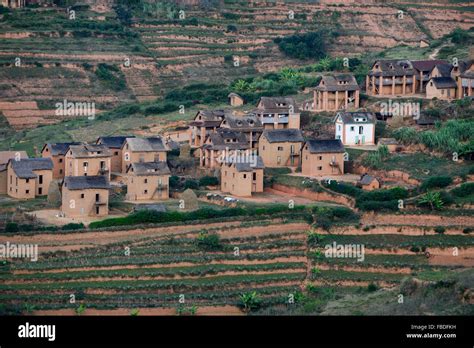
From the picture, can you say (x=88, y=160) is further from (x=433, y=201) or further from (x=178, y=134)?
(x=433, y=201)

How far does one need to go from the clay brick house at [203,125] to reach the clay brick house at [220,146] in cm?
202

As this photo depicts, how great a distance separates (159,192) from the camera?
69.6 meters

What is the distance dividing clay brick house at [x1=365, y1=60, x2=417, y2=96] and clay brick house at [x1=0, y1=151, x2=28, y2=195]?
18980mm

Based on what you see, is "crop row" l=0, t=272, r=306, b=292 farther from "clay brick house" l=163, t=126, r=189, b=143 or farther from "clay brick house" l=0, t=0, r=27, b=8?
"clay brick house" l=0, t=0, r=27, b=8

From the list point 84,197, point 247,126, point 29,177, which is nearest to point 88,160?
point 29,177

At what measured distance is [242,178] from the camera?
229 ft

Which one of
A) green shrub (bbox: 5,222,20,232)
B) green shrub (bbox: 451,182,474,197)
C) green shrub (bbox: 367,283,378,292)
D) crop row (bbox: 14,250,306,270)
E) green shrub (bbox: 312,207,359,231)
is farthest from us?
green shrub (bbox: 451,182,474,197)

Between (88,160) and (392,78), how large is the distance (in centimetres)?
1840

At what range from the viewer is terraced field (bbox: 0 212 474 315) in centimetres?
5850

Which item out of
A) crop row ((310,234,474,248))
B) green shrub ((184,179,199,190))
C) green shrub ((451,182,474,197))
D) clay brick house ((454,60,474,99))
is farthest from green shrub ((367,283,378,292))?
clay brick house ((454,60,474,99))

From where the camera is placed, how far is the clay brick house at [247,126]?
248 feet

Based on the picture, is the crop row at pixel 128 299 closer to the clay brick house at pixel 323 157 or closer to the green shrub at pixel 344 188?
the green shrub at pixel 344 188

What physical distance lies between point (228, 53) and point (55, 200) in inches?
1470

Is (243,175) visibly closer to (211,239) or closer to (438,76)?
A: (211,239)
